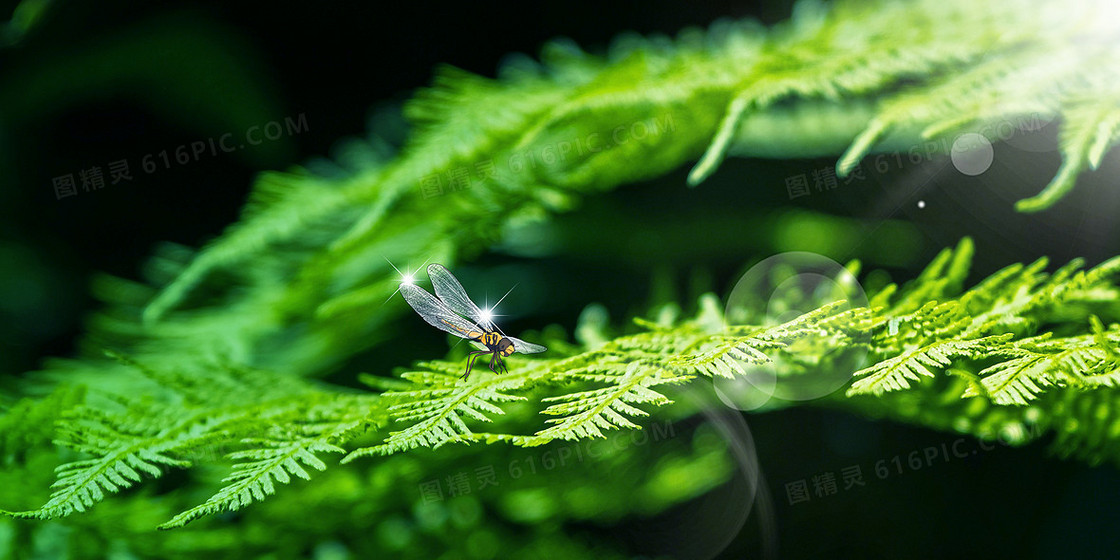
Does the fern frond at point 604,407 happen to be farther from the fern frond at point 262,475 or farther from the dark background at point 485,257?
the dark background at point 485,257

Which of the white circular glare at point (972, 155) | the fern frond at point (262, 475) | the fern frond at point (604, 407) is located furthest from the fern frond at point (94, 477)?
the white circular glare at point (972, 155)

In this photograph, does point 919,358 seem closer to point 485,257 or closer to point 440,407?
point 440,407

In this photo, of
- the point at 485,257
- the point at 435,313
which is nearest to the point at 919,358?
the point at 435,313

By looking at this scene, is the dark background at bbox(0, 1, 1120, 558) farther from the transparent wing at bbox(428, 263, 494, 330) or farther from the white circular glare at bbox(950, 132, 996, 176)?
the transparent wing at bbox(428, 263, 494, 330)

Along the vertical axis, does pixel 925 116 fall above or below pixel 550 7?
below

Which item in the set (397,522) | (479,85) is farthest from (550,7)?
(397,522)

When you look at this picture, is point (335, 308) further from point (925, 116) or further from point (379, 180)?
point (925, 116)

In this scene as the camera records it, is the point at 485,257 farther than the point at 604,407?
Yes
